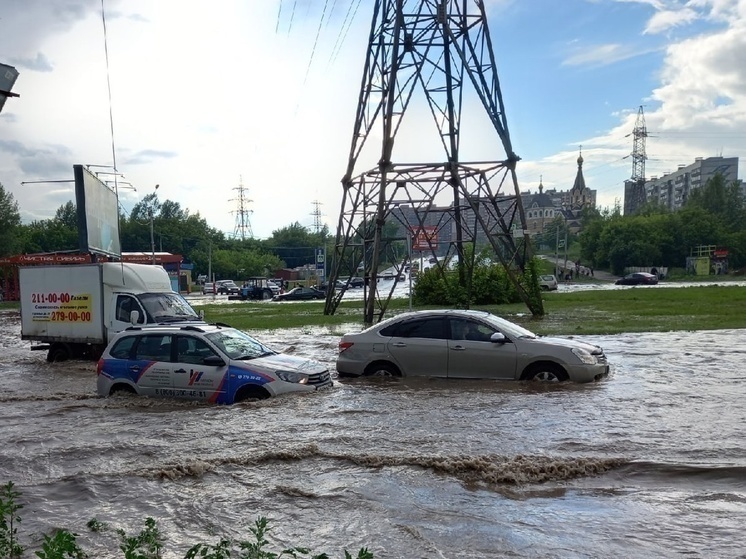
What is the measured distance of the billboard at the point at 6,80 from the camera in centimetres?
435

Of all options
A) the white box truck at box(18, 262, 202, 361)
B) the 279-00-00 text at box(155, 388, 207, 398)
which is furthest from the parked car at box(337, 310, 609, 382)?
the white box truck at box(18, 262, 202, 361)

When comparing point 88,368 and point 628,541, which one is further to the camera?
point 88,368

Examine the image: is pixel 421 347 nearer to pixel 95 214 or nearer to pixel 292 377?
pixel 292 377

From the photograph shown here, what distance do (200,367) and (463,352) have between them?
4123 millimetres

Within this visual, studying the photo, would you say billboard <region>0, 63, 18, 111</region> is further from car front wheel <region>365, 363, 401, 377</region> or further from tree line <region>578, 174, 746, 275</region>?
tree line <region>578, 174, 746, 275</region>

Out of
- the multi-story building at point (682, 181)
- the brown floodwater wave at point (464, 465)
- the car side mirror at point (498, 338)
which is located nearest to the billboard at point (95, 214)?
the car side mirror at point (498, 338)

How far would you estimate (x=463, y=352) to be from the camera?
1151cm

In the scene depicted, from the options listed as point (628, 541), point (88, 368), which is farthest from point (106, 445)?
point (88, 368)

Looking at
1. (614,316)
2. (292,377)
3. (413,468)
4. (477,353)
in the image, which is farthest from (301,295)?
(413,468)

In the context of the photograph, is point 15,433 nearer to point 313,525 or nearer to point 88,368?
point 313,525

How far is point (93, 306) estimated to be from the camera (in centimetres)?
1784

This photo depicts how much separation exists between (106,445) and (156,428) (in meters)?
0.76

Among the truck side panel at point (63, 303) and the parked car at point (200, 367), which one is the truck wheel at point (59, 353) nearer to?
the truck side panel at point (63, 303)

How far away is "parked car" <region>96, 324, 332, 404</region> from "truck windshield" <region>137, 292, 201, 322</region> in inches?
234
